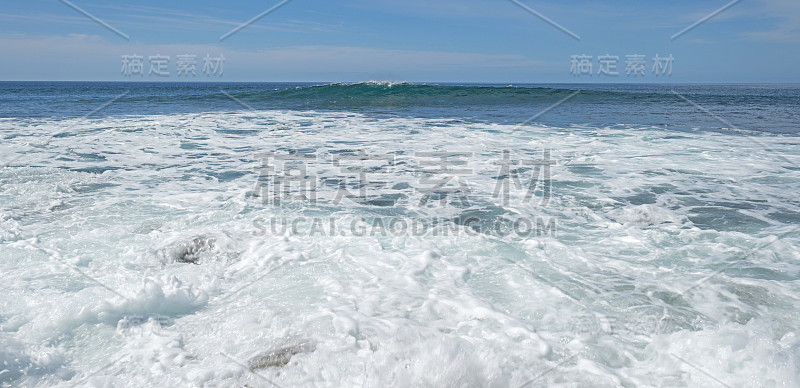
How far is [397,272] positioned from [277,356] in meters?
1.34

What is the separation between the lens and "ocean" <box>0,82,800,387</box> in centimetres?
236

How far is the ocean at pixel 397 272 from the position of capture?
236cm

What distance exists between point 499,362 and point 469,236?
6.58ft

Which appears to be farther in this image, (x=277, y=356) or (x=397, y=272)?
(x=397, y=272)

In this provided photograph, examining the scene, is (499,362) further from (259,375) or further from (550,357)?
(259,375)

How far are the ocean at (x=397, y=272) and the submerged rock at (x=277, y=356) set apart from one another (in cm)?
1

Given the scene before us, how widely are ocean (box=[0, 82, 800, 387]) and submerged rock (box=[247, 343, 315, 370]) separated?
0.03 ft

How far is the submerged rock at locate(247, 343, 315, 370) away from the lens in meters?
2.31

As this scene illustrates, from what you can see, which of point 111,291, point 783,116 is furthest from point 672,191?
point 783,116

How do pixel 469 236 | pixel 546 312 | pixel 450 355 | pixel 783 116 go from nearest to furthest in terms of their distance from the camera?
pixel 450 355, pixel 546 312, pixel 469 236, pixel 783 116

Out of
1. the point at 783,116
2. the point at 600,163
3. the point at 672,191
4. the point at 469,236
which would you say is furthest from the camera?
the point at 783,116

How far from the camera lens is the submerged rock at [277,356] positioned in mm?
2314

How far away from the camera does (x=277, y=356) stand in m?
2.38

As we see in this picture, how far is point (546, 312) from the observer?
2943mm
